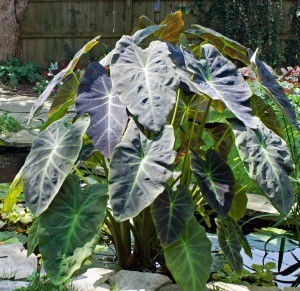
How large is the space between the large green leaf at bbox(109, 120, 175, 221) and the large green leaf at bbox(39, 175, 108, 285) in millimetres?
169

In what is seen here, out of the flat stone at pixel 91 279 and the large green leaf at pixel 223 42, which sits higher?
the large green leaf at pixel 223 42

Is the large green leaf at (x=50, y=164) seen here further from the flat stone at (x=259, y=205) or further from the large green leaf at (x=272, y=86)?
the flat stone at (x=259, y=205)

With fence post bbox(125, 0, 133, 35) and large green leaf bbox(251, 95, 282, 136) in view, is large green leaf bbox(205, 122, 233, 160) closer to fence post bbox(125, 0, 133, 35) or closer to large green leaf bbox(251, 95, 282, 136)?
large green leaf bbox(251, 95, 282, 136)

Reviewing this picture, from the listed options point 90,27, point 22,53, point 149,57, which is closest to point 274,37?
point 90,27

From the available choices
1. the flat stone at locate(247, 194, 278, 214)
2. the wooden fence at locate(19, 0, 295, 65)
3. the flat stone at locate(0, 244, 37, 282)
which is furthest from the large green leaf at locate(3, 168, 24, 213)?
the wooden fence at locate(19, 0, 295, 65)

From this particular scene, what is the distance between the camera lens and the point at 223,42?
2834mm

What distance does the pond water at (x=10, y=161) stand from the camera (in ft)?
15.3

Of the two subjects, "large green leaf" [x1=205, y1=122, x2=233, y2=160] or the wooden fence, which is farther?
the wooden fence

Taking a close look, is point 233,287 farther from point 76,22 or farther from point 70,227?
point 76,22

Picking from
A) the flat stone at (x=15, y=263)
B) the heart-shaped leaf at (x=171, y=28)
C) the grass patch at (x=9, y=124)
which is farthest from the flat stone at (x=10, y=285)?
the grass patch at (x=9, y=124)

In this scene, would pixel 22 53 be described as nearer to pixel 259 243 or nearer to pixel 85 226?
pixel 259 243

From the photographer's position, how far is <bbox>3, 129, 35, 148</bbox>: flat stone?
5445mm

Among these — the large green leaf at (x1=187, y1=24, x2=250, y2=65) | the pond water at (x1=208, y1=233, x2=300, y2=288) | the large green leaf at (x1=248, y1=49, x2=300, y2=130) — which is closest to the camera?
the large green leaf at (x1=248, y1=49, x2=300, y2=130)

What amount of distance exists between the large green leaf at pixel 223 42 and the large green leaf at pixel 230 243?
0.84 metres
